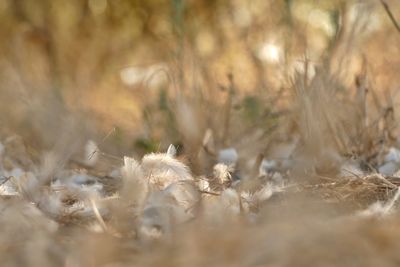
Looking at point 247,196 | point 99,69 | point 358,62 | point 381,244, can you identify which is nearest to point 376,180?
point 247,196

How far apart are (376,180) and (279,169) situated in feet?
1.83

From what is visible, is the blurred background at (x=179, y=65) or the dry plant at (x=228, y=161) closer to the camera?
the dry plant at (x=228, y=161)

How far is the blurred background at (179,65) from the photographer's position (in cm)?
218

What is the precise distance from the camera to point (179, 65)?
243cm

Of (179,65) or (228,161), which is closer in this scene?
(228,161)

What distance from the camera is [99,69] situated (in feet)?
18.2

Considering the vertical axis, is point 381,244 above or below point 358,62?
below

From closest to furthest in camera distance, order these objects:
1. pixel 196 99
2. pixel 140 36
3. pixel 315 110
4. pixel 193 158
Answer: pixel 315 110
pixel 193 158
pixel 196 99
pixel 140 36

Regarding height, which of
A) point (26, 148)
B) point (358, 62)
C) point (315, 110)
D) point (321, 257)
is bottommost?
point (321, 257)

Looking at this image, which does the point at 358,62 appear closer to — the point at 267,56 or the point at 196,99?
the point at 267,56

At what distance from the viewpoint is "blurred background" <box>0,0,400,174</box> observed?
2.18 m

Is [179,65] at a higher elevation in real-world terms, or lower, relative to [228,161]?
higher

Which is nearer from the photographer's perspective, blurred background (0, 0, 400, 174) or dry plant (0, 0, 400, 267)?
dry plant (0, 0, 400, 267)

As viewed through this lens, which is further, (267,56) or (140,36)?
(140,36)
